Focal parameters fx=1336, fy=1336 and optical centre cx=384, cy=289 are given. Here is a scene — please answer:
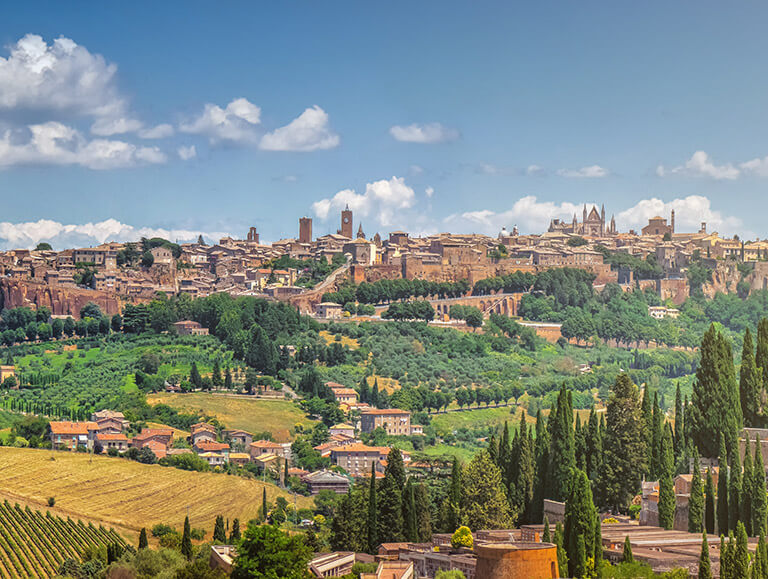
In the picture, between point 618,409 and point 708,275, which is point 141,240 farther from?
point 618,409

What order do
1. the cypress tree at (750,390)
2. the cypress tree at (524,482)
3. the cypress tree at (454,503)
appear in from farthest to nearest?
the cypress tree at (750,390) < the cypress tree at (524,482) < the cypress tree at (454,503)

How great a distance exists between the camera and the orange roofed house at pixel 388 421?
69.0 metres

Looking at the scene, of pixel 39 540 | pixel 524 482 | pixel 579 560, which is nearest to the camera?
pixel 579 560

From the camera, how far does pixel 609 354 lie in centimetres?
8681

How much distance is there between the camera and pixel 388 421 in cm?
6919

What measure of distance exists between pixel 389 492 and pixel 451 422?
32235 mm

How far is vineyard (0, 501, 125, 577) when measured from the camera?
141 feet

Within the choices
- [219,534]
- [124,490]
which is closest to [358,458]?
[124,490]

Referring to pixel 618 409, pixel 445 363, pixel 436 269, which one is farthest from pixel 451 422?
pixel 618 409

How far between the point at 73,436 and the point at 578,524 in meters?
38.6

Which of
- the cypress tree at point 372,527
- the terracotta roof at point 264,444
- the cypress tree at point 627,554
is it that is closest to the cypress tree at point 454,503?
the cypress tree at point 372,527

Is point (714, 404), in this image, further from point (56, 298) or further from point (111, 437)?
point (56, 298)

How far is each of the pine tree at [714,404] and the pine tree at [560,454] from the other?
467 cm

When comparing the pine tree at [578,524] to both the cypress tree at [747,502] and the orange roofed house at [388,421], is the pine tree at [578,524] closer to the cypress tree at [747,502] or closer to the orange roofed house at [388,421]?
the cypress tree at [747,502]
